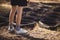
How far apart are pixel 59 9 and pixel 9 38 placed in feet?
4.94

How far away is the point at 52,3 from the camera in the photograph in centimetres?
359

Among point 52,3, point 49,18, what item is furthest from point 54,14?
point 52,3

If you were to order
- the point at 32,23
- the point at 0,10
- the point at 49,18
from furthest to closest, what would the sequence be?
the point at 0,10
the point at 49,18
the point at 32,23

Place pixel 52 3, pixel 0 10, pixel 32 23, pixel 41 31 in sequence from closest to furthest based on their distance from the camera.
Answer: pixel 41 31, pixel 32 23, pixel 0 10, pixel 52 3

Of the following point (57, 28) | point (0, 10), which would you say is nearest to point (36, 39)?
point (57, 28)

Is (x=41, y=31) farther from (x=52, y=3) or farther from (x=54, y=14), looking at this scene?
(x=52, y=3)

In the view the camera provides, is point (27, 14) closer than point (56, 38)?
No

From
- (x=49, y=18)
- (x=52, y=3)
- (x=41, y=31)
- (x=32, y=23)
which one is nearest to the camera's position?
(x=41, y=31)

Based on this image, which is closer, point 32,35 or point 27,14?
point 32,35

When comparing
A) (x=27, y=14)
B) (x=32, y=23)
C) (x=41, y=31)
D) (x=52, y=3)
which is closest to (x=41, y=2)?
(x=52, y=3)

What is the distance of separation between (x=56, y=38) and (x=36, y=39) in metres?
0.26

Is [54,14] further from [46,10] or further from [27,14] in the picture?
[27,14]

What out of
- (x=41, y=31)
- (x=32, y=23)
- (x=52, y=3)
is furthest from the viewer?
(x=52, y=3)

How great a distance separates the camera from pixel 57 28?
7.89ft
